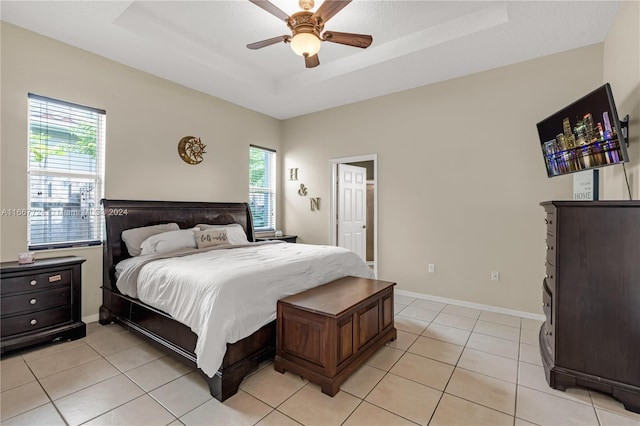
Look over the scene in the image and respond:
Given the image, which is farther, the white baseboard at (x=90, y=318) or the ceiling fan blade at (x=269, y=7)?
the white baseboard at (x=90, y=318)

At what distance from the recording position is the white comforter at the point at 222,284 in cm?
204

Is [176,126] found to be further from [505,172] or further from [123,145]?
[505,172]

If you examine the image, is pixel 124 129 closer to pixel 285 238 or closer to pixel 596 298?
pixel 285 238

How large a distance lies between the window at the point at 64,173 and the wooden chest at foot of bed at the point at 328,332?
2.60 m

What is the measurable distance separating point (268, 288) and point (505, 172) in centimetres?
313

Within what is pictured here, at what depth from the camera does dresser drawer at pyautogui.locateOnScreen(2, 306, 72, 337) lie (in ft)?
8.40

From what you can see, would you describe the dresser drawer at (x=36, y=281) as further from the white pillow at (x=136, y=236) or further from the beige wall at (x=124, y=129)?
the white pillow at (x=136, y=236)

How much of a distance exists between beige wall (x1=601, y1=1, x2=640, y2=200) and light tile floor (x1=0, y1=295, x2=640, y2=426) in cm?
162

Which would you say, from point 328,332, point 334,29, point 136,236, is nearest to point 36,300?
point 136,236

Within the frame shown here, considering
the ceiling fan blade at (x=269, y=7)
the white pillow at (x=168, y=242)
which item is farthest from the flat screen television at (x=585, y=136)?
the white pillow at (x=168, y=242)

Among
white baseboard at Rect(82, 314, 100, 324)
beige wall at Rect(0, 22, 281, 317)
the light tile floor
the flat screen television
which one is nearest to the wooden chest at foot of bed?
the light tile floor

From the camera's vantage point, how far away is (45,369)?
7.80ft

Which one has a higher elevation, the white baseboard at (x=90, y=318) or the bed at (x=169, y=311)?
the bed at (x=169, y=311)

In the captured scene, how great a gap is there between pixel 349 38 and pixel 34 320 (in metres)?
3.69
